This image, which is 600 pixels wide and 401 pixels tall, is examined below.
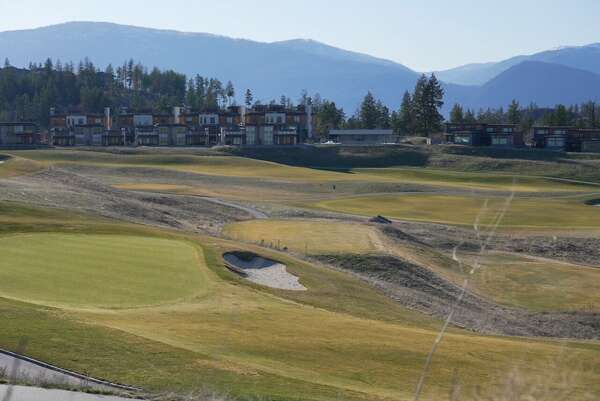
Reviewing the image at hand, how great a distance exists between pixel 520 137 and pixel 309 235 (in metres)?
125

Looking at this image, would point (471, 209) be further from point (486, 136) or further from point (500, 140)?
point (500, 140)

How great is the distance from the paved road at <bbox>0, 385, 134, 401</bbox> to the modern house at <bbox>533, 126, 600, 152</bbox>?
17057cm

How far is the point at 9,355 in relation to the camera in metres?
24.6

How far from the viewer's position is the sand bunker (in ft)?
159

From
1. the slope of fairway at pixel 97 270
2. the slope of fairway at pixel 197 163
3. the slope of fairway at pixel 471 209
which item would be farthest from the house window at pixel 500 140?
the slope of fairway at pixel 97 270

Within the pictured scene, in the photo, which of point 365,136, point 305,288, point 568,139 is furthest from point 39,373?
point 365,136

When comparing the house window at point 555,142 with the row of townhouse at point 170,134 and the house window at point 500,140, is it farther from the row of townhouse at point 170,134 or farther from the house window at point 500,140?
the row of townhouse at point 170,134

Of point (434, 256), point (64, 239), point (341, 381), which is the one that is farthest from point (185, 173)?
point (341, 381)

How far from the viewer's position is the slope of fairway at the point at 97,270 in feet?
121

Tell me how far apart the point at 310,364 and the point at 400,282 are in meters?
26.5

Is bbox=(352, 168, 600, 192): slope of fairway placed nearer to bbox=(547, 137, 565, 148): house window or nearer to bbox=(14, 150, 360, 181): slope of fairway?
bbox=(14, 150, 360, 181): slope of fairway

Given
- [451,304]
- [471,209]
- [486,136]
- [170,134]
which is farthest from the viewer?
[170,134]

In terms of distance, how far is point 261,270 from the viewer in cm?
5219

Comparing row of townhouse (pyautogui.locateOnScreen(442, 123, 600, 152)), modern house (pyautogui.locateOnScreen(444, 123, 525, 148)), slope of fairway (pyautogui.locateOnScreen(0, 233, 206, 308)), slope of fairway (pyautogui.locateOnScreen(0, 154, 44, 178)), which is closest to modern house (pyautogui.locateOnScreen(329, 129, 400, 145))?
row of townhouse (pyautogui.locateOnScreen(442, 123, 600, 152))
